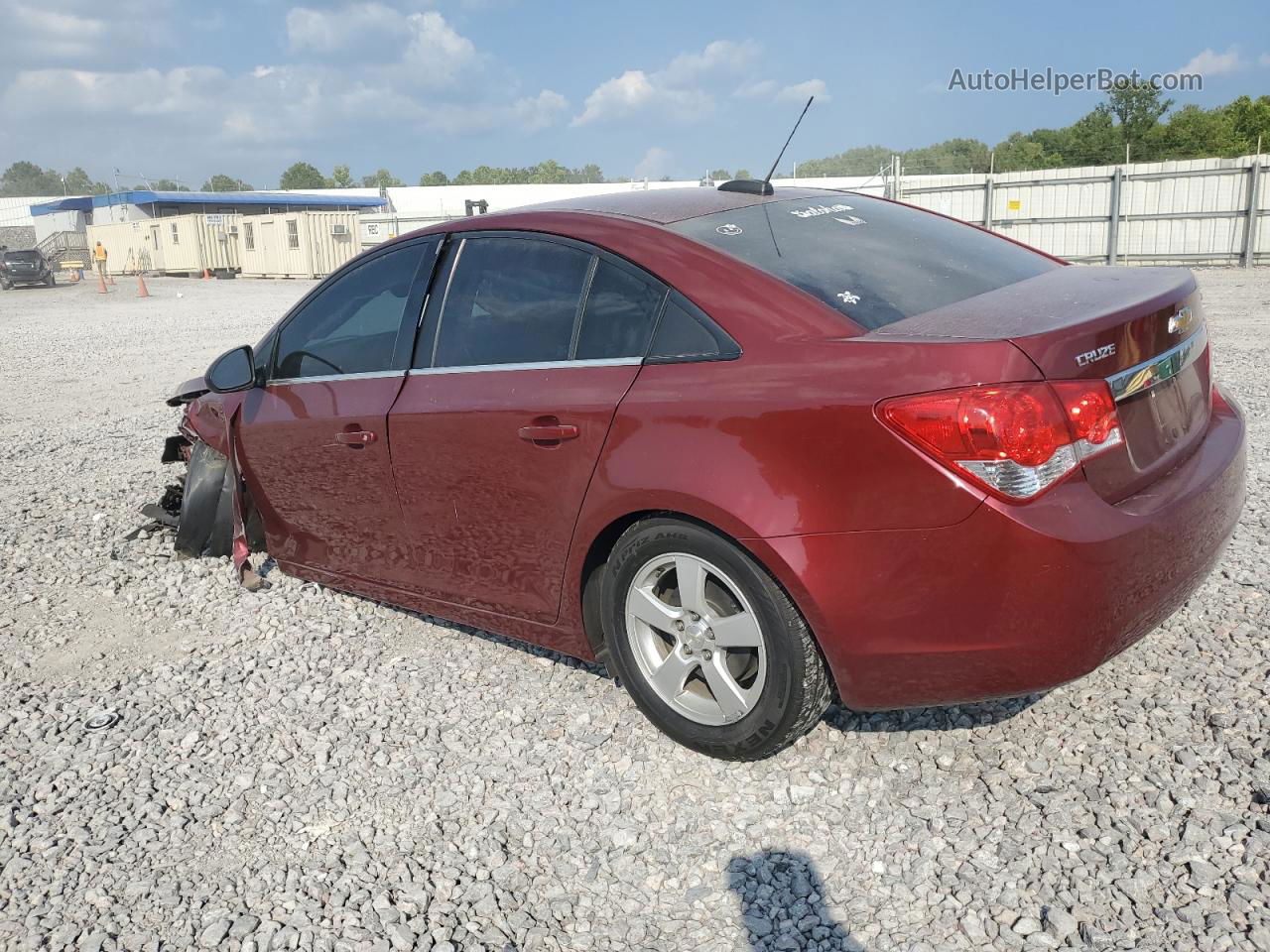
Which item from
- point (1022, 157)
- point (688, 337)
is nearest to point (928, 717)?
point (688, 337)

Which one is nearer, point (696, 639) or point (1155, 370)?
point (1155, 370)

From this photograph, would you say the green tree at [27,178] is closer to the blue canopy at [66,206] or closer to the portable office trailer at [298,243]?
the blue canopy at [66,206]

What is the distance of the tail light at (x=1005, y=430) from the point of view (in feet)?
7.81

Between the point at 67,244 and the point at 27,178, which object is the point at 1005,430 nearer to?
the point at 67,244

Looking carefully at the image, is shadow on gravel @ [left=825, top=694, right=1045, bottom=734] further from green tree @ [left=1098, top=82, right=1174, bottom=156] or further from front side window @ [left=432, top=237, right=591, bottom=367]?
green tree @ [left=1098, top=82, right=1174, bottom=156]

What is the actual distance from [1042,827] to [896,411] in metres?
1.16

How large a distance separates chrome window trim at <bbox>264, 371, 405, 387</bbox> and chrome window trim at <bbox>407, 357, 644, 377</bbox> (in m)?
0.14

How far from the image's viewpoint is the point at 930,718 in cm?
325

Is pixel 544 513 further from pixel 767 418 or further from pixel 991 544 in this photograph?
pixel 991 544

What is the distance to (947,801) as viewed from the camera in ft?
9.23

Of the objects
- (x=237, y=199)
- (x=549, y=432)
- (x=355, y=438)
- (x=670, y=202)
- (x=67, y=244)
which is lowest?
(x=355, y=438)

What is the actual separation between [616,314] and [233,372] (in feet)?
6.85

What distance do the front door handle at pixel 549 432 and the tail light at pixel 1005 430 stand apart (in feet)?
3.44

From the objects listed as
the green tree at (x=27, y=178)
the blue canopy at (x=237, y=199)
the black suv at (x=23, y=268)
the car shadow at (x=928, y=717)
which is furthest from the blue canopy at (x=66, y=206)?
the green tree at (x=27, y=178)
